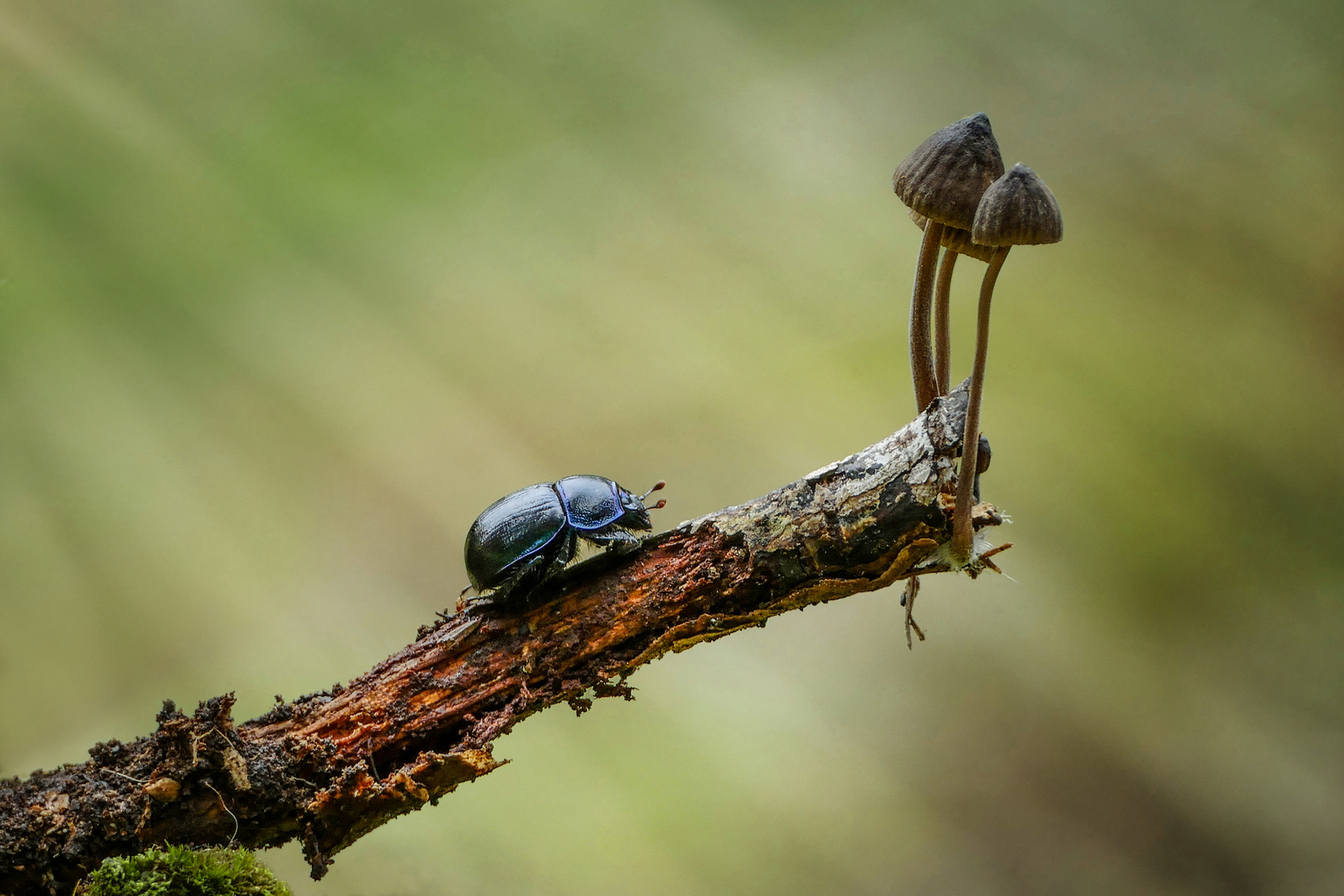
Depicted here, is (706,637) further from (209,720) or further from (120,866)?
(120,866)

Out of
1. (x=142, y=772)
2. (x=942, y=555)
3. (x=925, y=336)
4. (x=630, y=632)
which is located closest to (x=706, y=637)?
(x=630, y=632)

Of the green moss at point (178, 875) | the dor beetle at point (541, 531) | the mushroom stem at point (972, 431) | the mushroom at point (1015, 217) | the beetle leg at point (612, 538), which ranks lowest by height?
the mushroom stem at point (972, 431)

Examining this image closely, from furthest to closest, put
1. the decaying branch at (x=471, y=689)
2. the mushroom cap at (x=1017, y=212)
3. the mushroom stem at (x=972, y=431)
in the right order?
the decaying branch at (x=471, y=689) → the mushroom stem at (x=972, y=431) → the mushroom cap at (x=1017, y=212)

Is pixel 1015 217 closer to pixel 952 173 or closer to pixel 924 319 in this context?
pixel 952 173

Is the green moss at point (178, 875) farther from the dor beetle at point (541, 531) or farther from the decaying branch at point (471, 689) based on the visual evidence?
the dor beetle at point (541, 531)

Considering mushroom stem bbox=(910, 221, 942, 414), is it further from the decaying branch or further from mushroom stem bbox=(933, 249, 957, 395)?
the decaying branch

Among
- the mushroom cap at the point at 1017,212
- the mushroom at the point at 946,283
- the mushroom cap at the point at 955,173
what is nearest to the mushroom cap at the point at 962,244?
the mushroom at the point at 946,283

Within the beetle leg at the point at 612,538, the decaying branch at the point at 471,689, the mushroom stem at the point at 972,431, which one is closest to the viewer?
the mushroom stem at the point at 972,431

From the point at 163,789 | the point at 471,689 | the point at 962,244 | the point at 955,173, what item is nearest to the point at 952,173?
the point at 955,173
